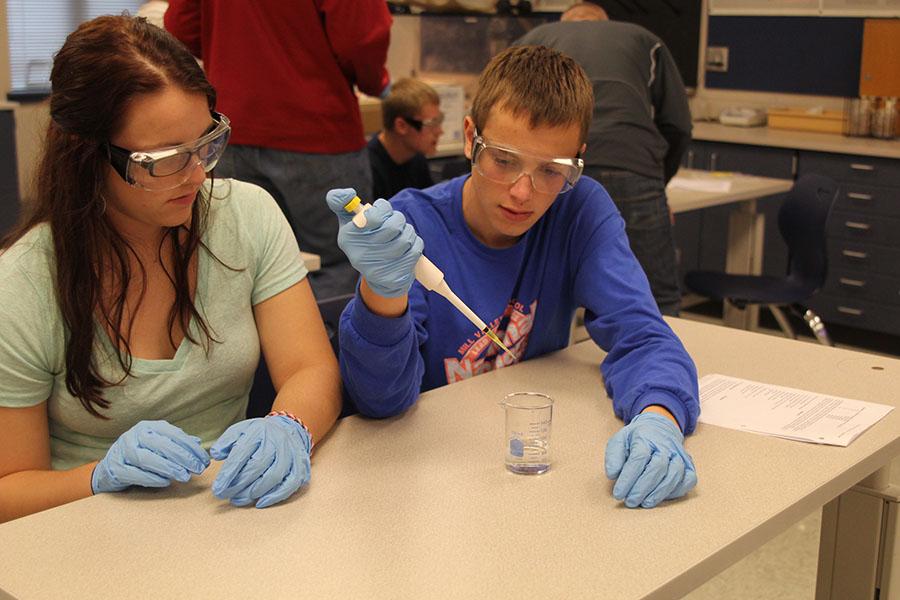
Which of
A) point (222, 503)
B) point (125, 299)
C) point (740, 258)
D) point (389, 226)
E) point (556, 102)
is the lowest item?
point (740, 258)

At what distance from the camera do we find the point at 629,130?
10.5 ft

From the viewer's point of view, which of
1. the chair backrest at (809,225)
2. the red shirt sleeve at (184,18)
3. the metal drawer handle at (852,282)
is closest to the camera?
the red shirt sleeve at (184,18)

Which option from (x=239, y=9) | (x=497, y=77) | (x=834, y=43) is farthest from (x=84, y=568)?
(x=834, y=43)

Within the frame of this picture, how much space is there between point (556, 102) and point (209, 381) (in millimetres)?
672

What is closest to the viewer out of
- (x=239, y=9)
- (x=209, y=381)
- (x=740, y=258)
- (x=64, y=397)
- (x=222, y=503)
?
(x=222, y=503)

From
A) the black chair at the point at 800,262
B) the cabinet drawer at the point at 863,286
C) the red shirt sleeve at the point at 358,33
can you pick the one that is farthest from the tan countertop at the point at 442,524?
the cabinet drawer at the point at 863,286

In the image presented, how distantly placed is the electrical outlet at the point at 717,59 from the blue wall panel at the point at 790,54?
22 mm

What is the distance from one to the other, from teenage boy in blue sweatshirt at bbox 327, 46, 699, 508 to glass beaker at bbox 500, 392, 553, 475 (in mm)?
88

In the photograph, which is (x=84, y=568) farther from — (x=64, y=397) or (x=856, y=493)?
(x=856, y=493)

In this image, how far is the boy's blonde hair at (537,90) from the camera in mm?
1630

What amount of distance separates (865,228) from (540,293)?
10.6 feet

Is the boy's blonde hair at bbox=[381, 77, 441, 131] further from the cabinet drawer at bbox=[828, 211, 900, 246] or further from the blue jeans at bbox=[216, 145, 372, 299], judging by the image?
the cabinet drawer at bbox=[828, 211, 900, 246]

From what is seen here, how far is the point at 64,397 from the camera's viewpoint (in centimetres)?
142

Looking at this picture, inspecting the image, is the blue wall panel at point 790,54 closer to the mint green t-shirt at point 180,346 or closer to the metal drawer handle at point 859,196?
the metal drawer handle at point 859,196
